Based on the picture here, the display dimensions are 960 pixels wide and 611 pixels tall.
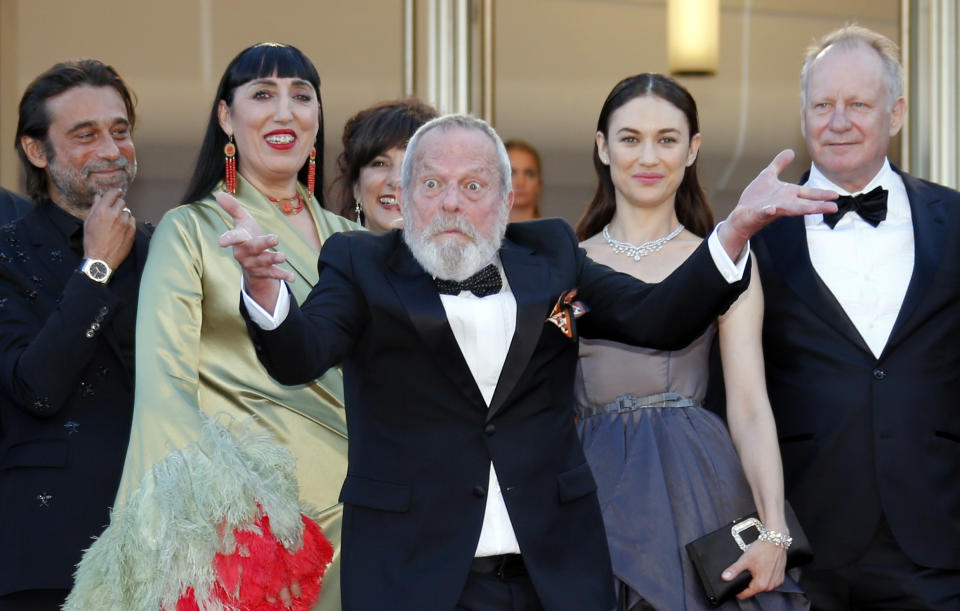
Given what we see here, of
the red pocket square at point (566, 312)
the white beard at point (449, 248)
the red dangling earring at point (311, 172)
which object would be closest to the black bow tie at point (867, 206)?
the red pocket square at point (566, 312)

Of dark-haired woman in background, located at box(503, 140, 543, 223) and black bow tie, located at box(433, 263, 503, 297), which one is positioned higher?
dark-haired woman in background, located at box(503, 140, 543, 223)

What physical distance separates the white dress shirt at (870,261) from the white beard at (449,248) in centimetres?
122

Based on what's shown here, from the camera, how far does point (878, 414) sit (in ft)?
12.1

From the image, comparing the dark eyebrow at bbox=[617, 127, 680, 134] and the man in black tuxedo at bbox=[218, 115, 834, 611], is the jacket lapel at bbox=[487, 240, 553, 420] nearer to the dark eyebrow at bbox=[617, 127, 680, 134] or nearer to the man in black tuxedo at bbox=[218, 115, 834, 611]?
the man in black tuxedo at bbox=[218, 115, 834, 611]

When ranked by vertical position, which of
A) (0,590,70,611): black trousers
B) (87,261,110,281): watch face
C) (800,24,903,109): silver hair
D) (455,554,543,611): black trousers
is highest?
(800,24,903,109): silver hair

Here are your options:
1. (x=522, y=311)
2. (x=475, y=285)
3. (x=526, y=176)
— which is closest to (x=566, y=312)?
(x=522, y=311)

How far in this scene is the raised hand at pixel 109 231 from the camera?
372 centimetres

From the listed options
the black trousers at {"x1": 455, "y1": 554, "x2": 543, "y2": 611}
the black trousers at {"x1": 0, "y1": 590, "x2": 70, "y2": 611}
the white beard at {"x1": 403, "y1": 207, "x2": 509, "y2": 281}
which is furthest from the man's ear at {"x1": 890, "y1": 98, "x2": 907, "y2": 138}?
the black trousers at {"x1": 0, "y1": 590, "x2": 70, "y2": 611}

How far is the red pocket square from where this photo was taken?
2.98m

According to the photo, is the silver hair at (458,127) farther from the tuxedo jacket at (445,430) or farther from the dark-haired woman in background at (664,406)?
the dark-haired woman in background at (664,406)

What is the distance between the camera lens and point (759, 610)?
3.42 meters

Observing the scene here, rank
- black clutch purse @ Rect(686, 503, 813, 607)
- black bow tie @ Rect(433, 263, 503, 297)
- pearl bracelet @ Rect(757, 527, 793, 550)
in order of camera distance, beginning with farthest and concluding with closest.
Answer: pearl bracelet @ Rect(757, 527, 793, 550)
black clutch purse @ Rect(686, 503, 813, 607)
black bow tie @ Rect(433, 263, 503, 297)

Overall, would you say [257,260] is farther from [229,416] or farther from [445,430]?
[229,416]

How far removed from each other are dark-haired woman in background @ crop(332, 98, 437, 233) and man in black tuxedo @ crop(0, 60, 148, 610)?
785 millimetres
